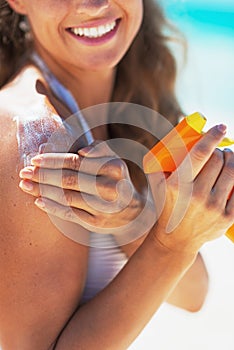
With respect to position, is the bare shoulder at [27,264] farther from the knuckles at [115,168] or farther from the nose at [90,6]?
the nose at [90,6]

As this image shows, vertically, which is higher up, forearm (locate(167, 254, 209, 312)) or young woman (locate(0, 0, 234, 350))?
young woman (locate(0, 0, 234, 350))

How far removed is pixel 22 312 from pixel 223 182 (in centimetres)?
54

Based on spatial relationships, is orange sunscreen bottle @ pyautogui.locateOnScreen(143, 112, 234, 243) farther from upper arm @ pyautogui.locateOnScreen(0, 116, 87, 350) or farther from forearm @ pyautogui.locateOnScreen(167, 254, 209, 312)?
forearm @ pyautogui.locateOnScreen(167, 254, 209, 312)

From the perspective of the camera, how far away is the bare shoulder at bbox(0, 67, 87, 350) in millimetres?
1480

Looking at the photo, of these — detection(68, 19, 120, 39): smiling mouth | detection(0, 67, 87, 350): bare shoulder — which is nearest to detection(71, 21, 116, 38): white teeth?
detection(68, 19, 120, 39): smiling mouth

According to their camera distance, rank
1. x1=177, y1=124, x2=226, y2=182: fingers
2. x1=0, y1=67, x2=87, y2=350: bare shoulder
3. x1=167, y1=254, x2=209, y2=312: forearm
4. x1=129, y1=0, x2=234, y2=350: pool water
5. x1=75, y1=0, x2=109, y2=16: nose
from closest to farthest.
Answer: x1=177, y1=124, x2=226, y2=182: fingers < x1=0, y1=67, x2=87, y2=350: bare shoulder < x1=75, y1=0, x2=109, y2=16: nose < x1=167, y1=254, x2=209, y2=312: forearm < x1=129, y1=0, x2=234, y2=350: pool water

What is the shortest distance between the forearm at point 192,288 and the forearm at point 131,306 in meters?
0.66

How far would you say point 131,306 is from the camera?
1.54m

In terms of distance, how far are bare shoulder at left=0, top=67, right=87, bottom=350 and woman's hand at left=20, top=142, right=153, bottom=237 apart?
2.8 inches

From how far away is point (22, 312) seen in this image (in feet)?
4.99

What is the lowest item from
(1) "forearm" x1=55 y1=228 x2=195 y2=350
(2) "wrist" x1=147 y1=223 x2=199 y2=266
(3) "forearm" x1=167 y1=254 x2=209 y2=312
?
(3) "forearm" x1=167 y1=254 x2=209 y2=312

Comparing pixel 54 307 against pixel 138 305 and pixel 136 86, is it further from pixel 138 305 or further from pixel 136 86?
pixel 136 86

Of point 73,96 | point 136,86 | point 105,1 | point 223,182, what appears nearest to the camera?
point 223,182

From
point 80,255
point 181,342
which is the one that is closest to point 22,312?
point 80,255
